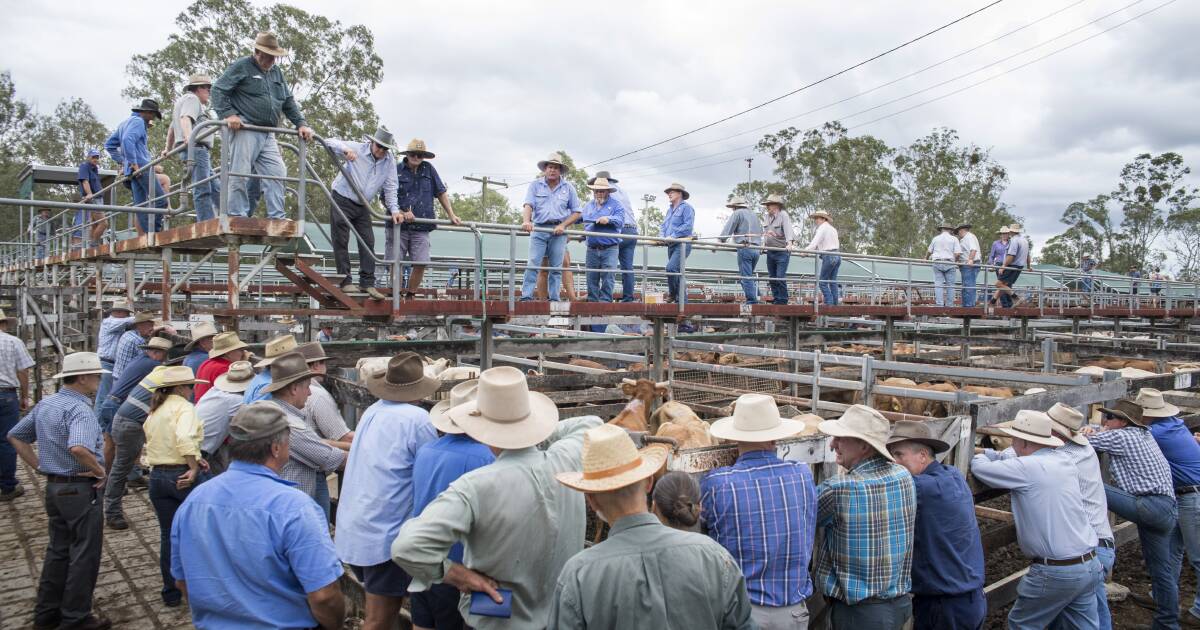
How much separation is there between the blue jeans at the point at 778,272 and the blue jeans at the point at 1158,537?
631 centimetres

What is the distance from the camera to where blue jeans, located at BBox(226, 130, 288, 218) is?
695cm

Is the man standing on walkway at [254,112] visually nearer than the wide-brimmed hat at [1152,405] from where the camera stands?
No

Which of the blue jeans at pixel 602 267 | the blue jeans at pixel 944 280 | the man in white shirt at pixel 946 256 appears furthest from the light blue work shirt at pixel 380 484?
the man in white shirt at pixel 946 256

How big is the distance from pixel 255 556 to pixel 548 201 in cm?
663

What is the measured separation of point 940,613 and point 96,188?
1504cm

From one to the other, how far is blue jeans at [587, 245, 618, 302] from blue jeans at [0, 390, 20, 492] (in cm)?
658

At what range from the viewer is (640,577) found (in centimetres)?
254

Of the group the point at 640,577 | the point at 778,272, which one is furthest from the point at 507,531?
the point at 778,272

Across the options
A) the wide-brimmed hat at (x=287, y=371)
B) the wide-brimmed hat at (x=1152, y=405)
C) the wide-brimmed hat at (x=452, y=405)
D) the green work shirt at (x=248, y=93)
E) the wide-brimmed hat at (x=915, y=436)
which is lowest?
the wide-brimmed hat at (x=1152, y=405)

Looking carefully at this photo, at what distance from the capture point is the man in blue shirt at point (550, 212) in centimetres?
902

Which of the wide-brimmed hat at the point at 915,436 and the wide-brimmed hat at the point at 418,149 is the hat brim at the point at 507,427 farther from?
the wide-brimmed hat at the point at 418,149

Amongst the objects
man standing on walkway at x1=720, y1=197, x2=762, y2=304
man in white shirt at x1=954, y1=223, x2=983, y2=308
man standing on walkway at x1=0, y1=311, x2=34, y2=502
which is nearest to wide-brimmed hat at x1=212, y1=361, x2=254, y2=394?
man standing on walkway at x1=0, y1=311, x2=34, y2=502

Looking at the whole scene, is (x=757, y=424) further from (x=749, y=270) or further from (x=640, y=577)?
(x=749, y=270)

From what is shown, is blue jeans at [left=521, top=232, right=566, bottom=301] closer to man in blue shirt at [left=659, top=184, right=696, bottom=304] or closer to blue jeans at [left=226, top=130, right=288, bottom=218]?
man in blue shirt at [left=659, top=184, right=696, bottom=304]
